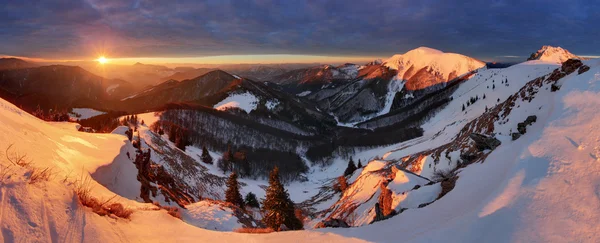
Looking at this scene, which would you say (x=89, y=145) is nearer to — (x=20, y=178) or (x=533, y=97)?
(x=20, y=178)

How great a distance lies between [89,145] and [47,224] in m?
11.8

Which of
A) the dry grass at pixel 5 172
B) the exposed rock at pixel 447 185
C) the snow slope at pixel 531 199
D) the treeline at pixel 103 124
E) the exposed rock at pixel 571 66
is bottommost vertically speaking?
the treeline at pixel 103 124

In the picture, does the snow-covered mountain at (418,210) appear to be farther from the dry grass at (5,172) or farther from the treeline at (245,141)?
the treeline at (245,141)

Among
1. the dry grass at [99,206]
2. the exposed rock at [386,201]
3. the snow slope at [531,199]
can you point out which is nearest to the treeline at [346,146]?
the exposed rock at [386,201]

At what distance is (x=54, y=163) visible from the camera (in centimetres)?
925

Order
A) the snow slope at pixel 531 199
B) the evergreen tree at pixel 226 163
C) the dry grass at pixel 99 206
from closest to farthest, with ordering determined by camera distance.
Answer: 1. the dry grass at pixel 99 206
2. the snow slope at pixel 531 199
3. the evergreen tree at pixel 226 163

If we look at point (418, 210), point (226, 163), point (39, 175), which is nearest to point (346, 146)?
point (226, 163)

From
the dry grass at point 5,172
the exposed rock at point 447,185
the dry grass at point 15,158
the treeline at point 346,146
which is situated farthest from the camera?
the treeline at point 346,146

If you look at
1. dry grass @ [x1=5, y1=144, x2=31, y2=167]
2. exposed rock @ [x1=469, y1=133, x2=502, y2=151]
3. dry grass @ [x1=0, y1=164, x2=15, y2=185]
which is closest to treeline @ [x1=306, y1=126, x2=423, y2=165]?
exposed rock @ [x1=469, y1=133, x2=502, y2=151]

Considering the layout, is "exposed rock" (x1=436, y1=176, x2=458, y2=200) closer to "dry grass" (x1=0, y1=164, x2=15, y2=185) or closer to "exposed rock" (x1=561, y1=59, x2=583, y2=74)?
"dry grass" (x1=0, y1=164, x2=15, y2=185)

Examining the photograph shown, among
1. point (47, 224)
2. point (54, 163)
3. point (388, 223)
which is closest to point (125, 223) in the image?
point (47, 224)

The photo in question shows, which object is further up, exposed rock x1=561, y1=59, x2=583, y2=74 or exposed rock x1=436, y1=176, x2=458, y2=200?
exposed rock x1=561, y1=59, x2=583, y2=74

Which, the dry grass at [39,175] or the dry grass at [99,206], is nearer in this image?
the dry grass at [39,175]

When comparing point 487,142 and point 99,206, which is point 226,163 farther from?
point 99,206
